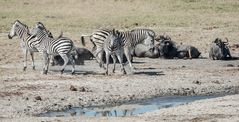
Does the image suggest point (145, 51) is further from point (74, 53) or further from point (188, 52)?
point (74, 53)

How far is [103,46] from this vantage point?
25.8 m

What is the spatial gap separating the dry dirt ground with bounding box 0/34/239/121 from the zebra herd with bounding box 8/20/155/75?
494 millimetres

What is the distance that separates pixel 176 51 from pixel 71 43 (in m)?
5.90

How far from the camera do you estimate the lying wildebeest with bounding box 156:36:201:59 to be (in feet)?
95.7

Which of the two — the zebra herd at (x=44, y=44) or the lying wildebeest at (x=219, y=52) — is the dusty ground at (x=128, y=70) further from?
the zebra herd at (x=44, y=44)

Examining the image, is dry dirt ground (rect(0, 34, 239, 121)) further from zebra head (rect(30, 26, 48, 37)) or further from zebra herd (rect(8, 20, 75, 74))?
zebra head (rect(30, 26, 48, 37))

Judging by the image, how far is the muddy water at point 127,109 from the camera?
1845cm

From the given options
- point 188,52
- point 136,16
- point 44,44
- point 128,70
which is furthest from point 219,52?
point 136,16

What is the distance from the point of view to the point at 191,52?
29188mm

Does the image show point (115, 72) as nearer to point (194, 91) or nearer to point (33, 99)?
point (194, 91)

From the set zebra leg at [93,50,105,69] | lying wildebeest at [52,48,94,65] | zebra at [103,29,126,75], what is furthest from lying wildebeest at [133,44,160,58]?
zebra at [103,29,126,75]

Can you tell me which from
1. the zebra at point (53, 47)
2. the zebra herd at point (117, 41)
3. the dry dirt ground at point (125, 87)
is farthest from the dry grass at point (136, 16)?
the zebra at point (53, 47)

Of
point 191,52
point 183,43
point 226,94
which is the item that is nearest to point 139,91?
point 226,94

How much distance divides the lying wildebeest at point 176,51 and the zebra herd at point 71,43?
6.26ft
